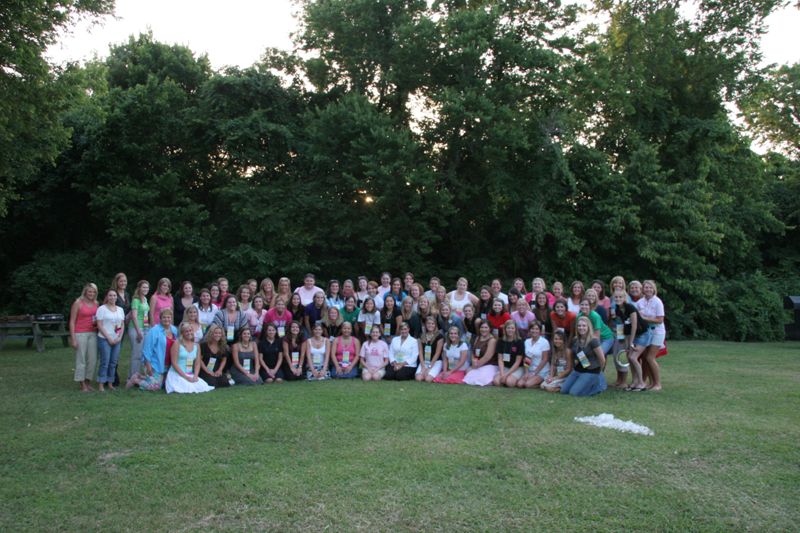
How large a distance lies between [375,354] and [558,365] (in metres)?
2.78

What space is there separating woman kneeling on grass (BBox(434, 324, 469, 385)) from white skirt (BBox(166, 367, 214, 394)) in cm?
335

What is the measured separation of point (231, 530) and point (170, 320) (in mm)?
5342

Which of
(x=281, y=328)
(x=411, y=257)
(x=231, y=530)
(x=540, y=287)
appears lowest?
(x=231, y=530)

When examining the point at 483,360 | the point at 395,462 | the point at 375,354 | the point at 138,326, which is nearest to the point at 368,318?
the point at 375,354

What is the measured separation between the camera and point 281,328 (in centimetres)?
931

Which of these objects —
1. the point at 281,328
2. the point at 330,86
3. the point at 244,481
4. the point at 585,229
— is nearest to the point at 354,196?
the point at 330,86

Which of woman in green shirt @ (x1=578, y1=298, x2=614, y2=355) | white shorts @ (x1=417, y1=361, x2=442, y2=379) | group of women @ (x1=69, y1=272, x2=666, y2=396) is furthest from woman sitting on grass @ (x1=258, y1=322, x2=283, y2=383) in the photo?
woman in green shirt @ (x1=578, y1=298, x2=614, y2=355)

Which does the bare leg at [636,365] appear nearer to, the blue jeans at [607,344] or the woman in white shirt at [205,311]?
the blue jeans at [607,344]

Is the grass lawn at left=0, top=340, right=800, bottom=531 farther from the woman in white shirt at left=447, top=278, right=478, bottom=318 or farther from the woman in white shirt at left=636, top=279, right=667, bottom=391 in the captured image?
the woman in white shirt at left=447, top=278, right=478, bottom=318

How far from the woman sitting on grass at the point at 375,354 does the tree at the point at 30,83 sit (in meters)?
8.70

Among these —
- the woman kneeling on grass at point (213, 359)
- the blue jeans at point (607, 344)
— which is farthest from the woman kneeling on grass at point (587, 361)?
the woman kneeling on grass at point (213, 359)

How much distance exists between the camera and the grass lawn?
3.83 meters

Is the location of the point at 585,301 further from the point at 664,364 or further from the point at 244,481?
the point at 244,481

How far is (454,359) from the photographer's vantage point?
30.3ft
